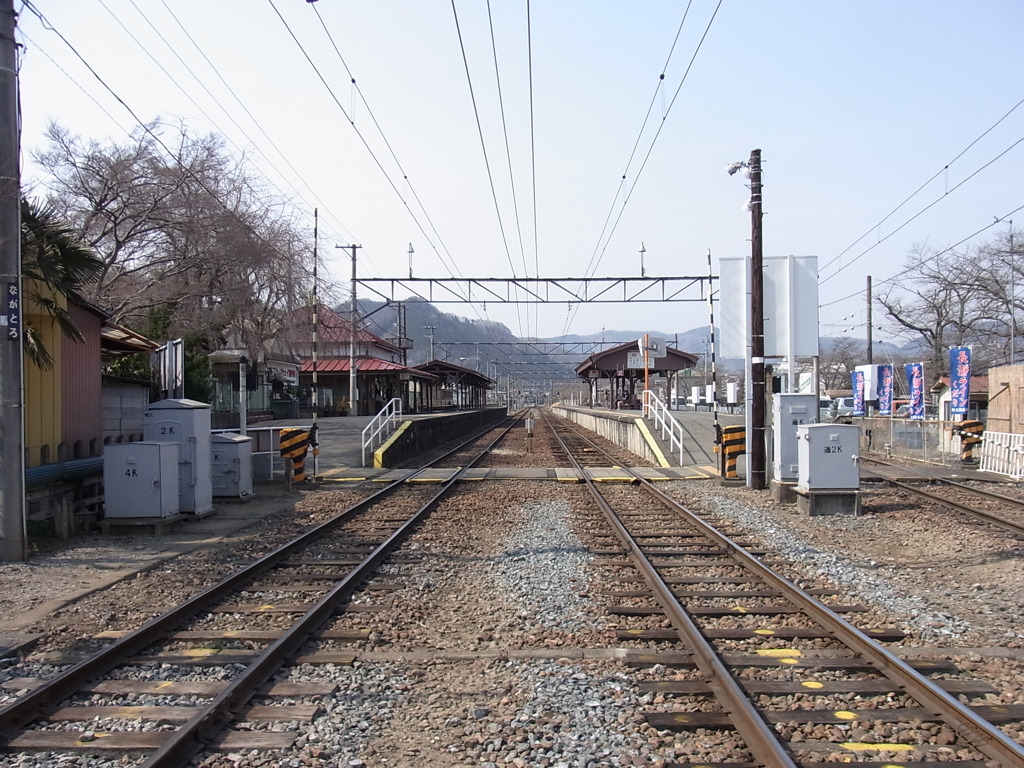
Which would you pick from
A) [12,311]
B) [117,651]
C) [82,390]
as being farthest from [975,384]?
[117,651]

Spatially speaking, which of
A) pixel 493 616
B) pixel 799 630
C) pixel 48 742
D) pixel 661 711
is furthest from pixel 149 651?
pixel 799 630

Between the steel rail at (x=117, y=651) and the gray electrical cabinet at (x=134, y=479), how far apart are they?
7.60 feet

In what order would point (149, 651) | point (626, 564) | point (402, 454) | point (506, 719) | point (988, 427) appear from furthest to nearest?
1. point (402, 454)
2. point (988, 427)
3. point (626, 564)
4. point (149, 651)
5. point (506, 719)

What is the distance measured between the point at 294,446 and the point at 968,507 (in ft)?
38.4

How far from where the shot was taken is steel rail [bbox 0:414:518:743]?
430 centimetres

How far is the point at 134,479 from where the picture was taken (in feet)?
33.1

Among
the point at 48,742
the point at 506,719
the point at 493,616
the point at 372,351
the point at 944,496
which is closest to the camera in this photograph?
the point at 48,742

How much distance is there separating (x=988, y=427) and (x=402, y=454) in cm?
1602

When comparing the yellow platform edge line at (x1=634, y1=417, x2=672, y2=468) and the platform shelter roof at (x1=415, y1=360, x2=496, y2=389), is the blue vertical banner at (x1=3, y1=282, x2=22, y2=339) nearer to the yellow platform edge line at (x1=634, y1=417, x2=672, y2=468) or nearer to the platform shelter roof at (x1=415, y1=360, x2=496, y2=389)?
the yellow platform edge line at (x1=634, y1=417, x2=672, y2=468)

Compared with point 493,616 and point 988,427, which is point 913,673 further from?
point 988,427

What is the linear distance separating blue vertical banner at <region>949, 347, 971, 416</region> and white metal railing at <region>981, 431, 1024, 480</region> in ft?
9.41

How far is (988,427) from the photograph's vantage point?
21.8 metres

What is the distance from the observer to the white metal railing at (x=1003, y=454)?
17062 mm

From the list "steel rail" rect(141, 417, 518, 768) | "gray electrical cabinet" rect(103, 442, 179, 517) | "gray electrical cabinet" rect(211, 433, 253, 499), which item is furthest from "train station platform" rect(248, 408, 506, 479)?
"steel rail" rect(141, 417, 518, 768)
